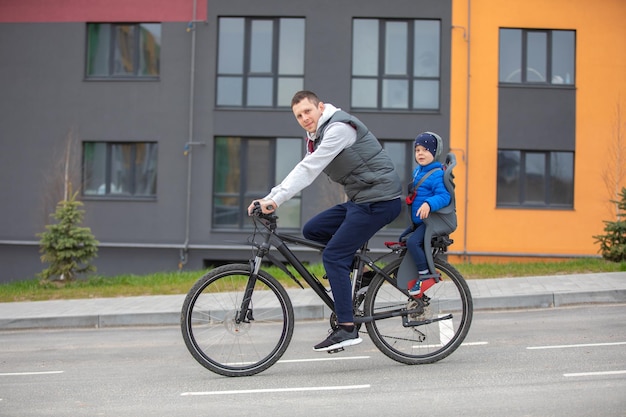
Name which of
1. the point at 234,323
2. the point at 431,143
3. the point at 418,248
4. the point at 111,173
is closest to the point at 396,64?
the point at 111,173

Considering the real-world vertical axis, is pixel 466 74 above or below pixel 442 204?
above

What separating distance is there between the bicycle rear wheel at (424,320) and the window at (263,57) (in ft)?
50.8

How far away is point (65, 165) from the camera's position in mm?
21156

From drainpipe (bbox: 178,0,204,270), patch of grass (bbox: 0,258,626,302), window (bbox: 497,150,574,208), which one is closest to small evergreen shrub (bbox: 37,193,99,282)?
patch of grass (bbox: 0,258,626,302)

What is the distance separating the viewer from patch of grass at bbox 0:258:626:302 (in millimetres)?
12562

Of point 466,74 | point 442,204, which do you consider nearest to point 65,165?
point 466,74

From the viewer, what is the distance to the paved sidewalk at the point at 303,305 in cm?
1001

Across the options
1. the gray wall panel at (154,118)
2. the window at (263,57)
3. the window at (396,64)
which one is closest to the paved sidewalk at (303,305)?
the gray wall panel at (154,118)

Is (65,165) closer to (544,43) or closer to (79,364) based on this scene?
(544,43)

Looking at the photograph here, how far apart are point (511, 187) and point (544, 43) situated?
12.7ft

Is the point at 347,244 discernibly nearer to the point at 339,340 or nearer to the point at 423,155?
the point at 339,340

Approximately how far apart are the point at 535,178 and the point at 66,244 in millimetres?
12612

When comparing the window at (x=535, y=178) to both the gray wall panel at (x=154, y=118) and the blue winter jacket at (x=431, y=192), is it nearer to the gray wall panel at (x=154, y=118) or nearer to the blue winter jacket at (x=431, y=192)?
the gray wall panel at (x=154, y=118)

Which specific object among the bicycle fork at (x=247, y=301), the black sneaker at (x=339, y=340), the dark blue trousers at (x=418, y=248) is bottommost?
the black sneaker at (x=339, y=340)
